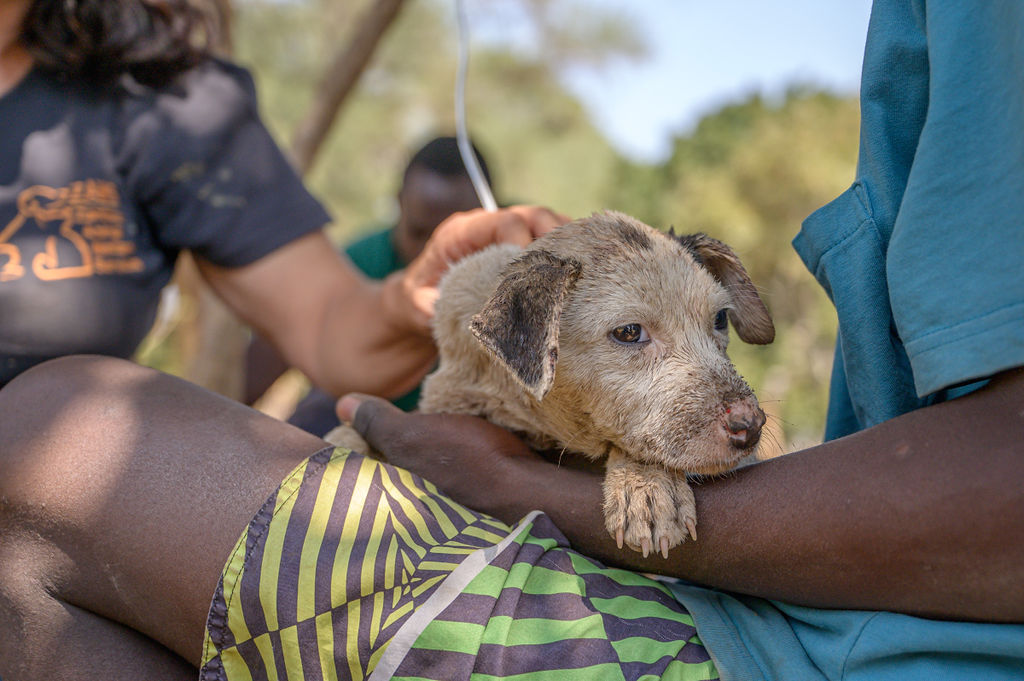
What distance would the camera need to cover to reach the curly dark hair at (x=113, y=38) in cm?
298

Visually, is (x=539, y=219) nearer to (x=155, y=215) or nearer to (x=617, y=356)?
(x=617, y=356)

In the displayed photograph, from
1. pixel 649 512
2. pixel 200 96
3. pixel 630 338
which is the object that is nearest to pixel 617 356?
pixel 630 338

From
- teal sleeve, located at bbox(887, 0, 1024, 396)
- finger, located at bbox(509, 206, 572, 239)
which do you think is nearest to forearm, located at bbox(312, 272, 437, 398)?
finger, located at bbox(509, 206, 572, 239)

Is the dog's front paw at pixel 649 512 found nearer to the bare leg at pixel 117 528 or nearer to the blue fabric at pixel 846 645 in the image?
the blue fabric at pixel 846 645

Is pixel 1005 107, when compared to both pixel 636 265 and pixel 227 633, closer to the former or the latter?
pixel 636 265

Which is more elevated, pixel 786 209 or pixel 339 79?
pixel 786 209

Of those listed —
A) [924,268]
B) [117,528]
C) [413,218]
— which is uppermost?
[924,268]

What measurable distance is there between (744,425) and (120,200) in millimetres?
2293

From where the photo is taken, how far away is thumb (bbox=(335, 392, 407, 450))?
2.39 metres

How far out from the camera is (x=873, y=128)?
6.23 feet

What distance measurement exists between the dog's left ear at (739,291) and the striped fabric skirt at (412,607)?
45.3 inches

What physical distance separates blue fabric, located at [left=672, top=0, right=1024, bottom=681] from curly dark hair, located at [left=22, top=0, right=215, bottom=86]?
2.60m

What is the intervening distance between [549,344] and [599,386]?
290 millimetres

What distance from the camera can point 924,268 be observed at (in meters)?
1.67
